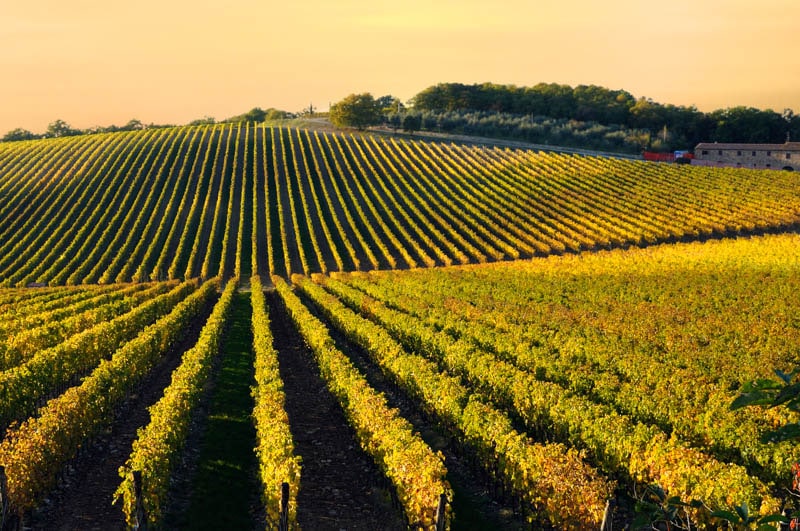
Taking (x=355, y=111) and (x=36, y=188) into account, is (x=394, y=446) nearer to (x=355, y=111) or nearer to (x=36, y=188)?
(x=36, y=188)

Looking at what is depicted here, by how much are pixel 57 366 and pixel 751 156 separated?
123045 millimetres

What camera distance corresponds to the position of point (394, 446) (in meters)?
13.8

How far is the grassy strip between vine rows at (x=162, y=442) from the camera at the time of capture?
491 inches

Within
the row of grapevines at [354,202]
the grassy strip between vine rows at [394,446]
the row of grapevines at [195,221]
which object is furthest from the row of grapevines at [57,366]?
the row of grapevines at [354,202]

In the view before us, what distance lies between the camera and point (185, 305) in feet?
118

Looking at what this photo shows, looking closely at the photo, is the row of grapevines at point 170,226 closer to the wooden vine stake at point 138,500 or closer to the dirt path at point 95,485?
the dirt path at point 95,485

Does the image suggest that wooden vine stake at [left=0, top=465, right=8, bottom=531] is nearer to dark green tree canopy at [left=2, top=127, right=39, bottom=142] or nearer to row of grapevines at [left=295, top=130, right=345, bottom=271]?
row of grapevines at [left=295, top=130, right=345, bottom=271]

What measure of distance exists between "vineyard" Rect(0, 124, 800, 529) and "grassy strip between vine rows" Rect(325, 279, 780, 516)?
0.07 m

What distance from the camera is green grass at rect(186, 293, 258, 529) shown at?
1399cm

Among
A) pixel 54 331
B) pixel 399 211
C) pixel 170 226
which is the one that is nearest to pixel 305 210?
pixel 399 211

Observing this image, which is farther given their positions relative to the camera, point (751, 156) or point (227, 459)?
point (751, 156)

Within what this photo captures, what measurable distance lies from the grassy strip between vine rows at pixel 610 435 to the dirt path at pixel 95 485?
10.6 meters

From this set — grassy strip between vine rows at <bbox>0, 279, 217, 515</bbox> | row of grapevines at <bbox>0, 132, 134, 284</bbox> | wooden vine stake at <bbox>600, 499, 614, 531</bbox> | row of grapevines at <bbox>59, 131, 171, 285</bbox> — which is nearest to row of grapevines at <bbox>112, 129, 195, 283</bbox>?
row of grapevines at <bbox>59, 131, 171, 285</bbox>

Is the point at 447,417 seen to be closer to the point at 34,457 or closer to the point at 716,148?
the point at 34,457
